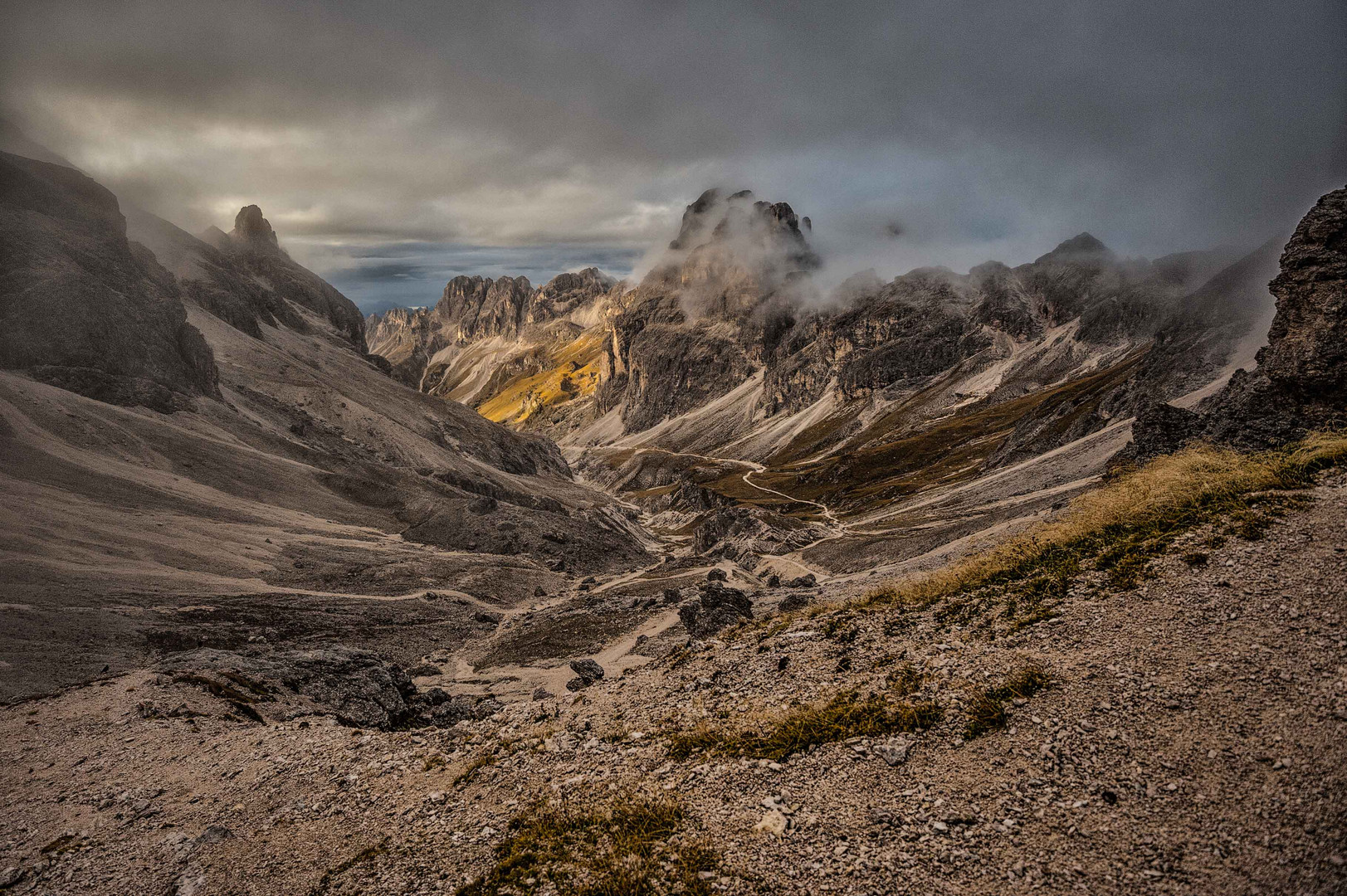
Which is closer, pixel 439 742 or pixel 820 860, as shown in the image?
pixel 820 860

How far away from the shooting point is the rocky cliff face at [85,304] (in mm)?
99375

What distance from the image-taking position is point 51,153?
437ft

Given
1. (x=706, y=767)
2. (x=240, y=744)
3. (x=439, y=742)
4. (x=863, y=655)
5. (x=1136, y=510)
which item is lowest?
(x=240, y=744)

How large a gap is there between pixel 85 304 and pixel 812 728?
149 meters

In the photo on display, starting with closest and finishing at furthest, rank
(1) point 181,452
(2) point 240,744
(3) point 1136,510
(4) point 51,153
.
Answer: (3) point 1136,510 < (2) point 240,744 < (1) point 181,452 < (4) point 51,153

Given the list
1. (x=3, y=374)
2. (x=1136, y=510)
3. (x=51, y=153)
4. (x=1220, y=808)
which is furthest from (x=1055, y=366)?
(x=51, y=153)

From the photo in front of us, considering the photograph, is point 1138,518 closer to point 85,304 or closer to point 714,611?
point 714,611

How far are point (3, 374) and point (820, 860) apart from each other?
12364cm

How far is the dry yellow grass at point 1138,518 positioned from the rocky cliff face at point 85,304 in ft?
428

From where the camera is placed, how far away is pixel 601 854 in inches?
497

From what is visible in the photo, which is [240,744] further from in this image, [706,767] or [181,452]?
[181,452]

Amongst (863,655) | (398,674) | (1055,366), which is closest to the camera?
(863,655)

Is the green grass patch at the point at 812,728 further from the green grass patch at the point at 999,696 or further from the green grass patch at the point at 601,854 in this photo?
the green grass patch at the point at 601,854

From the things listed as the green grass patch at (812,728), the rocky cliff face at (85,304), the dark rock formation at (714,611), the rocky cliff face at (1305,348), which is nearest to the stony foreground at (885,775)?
the green grass patch at (812,728)
